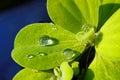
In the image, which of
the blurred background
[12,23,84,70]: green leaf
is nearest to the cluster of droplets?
[12,23,84,70]: green leaf

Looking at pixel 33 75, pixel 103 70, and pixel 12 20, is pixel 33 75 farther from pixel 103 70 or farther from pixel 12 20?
pixel 12 20

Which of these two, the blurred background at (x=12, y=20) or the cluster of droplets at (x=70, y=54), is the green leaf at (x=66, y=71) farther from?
the blurred background at (x=12, y=20)

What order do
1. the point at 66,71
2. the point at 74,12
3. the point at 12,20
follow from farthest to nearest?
the point at 12,20, the point at 74,12, the point at 66,71

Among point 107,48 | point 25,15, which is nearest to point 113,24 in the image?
point 107,48

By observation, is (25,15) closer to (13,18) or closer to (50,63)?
(13,18)

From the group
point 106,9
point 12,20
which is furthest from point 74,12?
point 12,20

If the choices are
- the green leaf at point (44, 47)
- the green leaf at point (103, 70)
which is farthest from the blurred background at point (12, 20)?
the green leaf at point (103, 70)
